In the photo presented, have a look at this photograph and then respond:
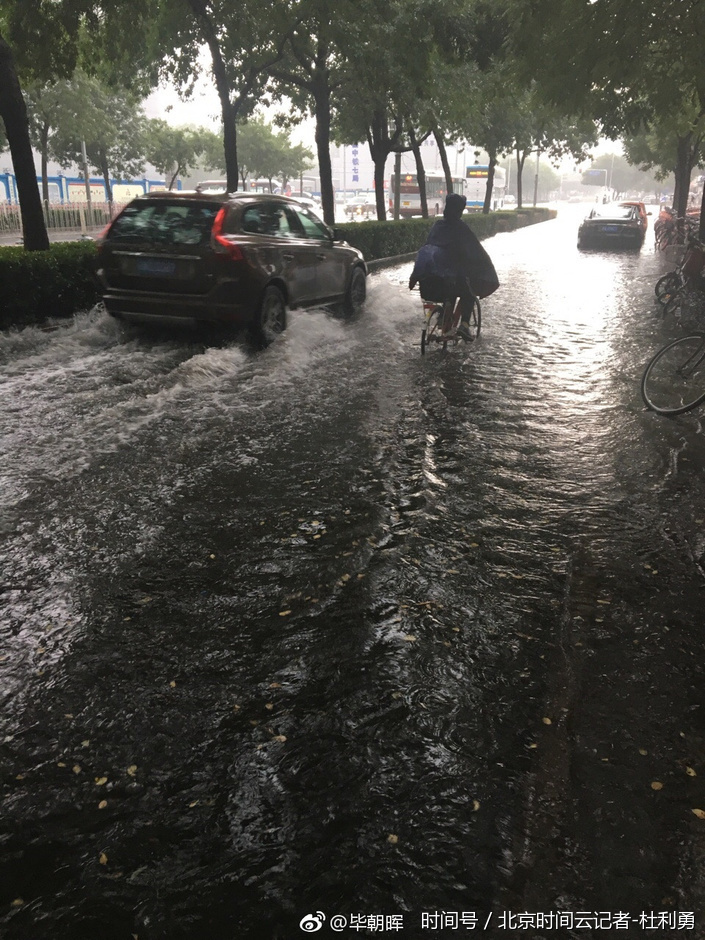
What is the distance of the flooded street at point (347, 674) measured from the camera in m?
2.30

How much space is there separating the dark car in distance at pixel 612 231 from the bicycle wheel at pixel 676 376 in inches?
879

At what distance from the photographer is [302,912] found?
2.20 metres

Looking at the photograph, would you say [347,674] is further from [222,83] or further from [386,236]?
[386,236]

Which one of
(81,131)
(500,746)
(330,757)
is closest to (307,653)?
(330,757)

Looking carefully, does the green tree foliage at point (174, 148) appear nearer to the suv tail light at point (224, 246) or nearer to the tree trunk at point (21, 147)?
the tree trunk at point (21, 147)

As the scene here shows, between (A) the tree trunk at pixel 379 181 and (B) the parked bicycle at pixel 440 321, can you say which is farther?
(A) the tree trunk at pixel 379 181

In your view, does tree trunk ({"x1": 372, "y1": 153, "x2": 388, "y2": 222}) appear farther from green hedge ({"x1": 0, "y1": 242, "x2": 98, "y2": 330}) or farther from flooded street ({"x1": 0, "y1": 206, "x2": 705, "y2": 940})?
flooded street ({"x1": 0, "y1": 206, "x2": 705, "y2": 940})

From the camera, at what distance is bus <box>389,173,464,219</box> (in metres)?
51.1

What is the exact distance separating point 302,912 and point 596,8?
11.6 metres

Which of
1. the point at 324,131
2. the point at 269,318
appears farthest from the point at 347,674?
the point at 324,131

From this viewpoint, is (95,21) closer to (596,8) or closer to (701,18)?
(596,8)

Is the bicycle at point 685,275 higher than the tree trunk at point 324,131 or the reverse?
the reverse

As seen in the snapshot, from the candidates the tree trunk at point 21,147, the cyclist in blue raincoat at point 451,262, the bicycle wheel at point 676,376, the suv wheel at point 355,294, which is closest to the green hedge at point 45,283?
the tree trunk at point 21,147

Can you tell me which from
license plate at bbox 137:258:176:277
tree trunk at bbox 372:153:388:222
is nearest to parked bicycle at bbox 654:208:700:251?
tree trunk at bbox 372:153:388:222
